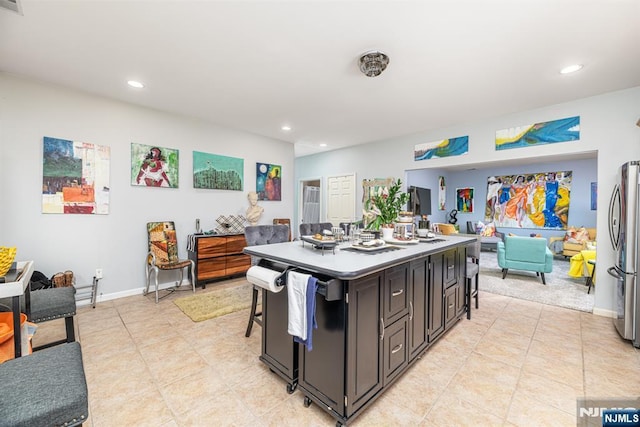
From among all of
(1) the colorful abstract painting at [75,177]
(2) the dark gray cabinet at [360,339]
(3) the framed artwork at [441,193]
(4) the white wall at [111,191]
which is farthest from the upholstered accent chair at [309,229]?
(3) the framed artwork at [441,193]

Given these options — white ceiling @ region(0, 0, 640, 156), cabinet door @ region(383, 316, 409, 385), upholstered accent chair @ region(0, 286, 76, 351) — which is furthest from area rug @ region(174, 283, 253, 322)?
white ceiling @ region(0, 0, 640, 156)

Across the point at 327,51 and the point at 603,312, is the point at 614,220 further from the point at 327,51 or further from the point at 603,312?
the point at 327,51

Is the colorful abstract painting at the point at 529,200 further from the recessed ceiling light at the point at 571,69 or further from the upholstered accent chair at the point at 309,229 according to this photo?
the upholstered accent chair at the point at 309,229

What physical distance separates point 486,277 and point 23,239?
22.2 ft

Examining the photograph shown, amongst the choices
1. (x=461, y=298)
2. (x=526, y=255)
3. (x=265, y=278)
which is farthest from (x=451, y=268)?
(x=526, y=255)

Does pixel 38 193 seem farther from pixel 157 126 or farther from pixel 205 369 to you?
pixel 205 369

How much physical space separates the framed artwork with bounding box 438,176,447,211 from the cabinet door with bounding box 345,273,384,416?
24.5 ft

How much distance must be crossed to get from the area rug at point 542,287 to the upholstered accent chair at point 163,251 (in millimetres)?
4619

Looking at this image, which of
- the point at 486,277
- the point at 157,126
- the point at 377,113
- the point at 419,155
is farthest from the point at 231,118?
the point at 486,277

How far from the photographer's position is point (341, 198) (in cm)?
A: 634

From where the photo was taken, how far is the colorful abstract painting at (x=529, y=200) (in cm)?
674

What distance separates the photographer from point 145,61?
2.55 metres

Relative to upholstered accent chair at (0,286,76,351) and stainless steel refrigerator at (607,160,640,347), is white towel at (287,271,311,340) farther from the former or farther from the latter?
stainless steel refrigerator at (607,160,640,347)

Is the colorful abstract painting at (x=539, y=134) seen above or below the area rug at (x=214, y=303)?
above
